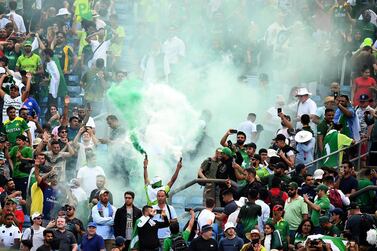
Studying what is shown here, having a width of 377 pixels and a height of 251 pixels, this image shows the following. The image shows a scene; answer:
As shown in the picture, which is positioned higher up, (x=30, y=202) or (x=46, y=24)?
(x=46, y=24)

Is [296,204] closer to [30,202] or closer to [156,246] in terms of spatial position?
[156,246]

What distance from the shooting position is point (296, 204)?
2391 centimetres

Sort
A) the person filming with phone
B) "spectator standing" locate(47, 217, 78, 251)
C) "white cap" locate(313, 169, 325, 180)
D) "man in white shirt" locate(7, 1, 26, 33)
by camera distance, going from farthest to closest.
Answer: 1. "man in white shirt" locate(7, 1, 26, 33)
2. "white cap" locate(313, 169, 325, 180)
3. "spectator standing" locate(47, 217, 78, 251)
4. the person filming with phone

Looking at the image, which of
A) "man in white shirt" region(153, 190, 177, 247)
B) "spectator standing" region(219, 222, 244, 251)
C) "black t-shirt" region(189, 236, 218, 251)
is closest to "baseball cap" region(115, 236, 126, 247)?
"man in white shirt" region(153, 190, 177, 247)

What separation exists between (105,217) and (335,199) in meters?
3.44

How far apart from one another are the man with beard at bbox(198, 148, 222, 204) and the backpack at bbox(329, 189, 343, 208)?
6.30 feet

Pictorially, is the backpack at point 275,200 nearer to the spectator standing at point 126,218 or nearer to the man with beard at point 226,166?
the man with beard at point 226,166

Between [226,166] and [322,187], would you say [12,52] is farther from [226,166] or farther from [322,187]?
[322,187]

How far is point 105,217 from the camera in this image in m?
24.7

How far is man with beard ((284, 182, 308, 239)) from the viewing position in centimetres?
2386

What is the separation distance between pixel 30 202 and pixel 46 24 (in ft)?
30.3

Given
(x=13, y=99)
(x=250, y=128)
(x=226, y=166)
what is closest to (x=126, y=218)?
(x=226, y=166)

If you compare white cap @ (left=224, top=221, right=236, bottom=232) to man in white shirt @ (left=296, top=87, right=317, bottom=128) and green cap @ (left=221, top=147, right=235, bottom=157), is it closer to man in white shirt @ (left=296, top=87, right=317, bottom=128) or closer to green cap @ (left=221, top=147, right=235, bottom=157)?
green cap @ (left=221, top=147, right=235, bottom=157)

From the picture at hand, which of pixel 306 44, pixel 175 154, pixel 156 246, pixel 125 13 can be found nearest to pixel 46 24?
pixel 125 13
